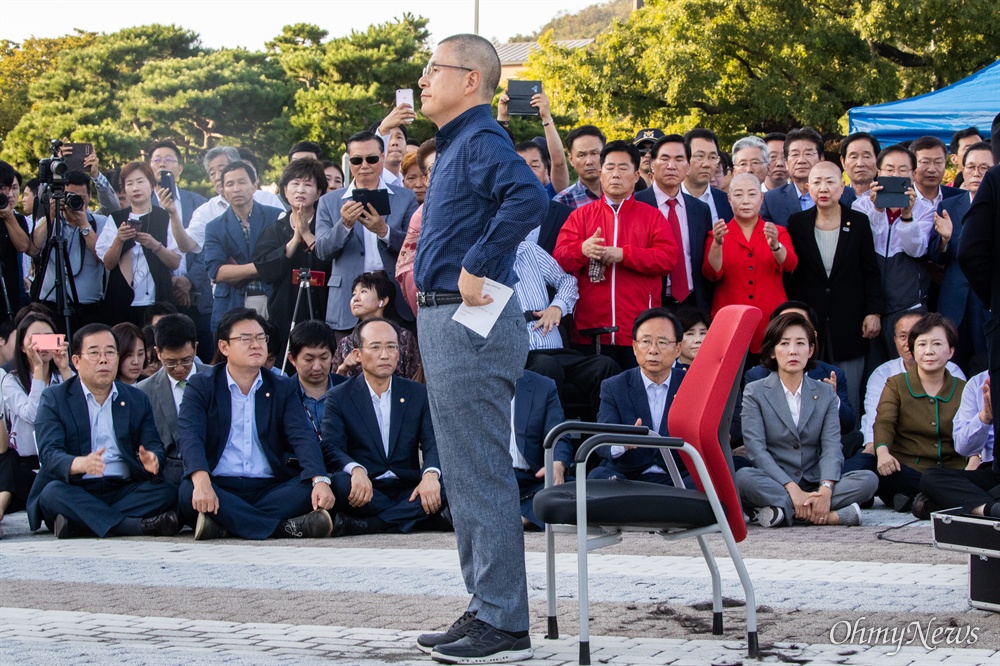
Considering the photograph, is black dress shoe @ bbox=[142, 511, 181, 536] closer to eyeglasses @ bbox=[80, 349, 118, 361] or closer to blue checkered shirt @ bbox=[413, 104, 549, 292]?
eyeglasses @ bbox=[80, 349, 118, 361]

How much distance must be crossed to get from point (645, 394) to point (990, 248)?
261cm

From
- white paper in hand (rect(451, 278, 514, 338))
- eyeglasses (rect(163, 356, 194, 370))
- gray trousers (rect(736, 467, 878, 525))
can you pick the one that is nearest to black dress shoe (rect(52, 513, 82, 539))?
eyeglasses (rect(163, 356, 194, 370))

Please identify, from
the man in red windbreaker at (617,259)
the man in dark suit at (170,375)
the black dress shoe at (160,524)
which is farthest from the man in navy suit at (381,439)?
the man in red windbreaker at (617,259)

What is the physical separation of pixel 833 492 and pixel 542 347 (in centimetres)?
211

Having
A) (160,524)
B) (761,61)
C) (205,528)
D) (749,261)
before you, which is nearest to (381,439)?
(205,528)

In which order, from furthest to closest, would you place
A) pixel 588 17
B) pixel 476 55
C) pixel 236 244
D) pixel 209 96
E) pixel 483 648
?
pixel 588 17
pixel 209 96
pixel 236 244
pixel 476 55
pixel 483 648

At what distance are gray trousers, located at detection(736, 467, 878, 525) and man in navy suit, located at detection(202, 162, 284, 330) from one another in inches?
151

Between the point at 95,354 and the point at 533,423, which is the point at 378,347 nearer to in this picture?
the point at 533,423

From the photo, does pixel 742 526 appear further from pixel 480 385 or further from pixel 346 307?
pixel 346 307

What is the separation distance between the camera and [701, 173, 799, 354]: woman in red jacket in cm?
847

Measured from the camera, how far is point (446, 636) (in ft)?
13.4

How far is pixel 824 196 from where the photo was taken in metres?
8.60

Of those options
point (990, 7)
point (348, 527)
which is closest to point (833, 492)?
point (348, 527)

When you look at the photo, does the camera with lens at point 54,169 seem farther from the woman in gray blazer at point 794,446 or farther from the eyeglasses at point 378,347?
the woman in gray blazer at point 794,446
